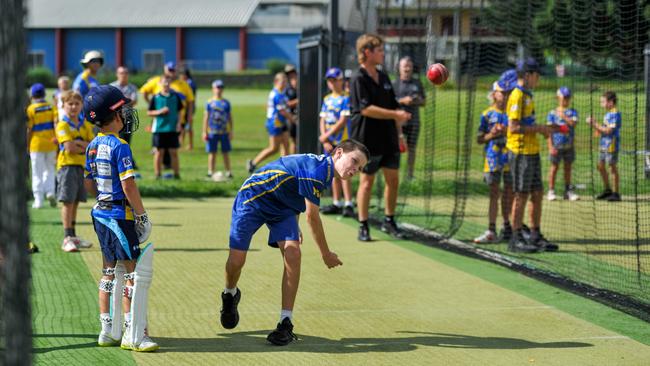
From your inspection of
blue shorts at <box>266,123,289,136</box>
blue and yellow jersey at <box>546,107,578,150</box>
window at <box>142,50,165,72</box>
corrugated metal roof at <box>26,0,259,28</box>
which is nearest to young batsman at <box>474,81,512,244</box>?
blue and yellow jersey at <box>546,107,578,150</box>

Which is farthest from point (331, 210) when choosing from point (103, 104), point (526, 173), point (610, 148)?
point (103, 104)

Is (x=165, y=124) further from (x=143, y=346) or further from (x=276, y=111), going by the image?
(x=143, y=346)

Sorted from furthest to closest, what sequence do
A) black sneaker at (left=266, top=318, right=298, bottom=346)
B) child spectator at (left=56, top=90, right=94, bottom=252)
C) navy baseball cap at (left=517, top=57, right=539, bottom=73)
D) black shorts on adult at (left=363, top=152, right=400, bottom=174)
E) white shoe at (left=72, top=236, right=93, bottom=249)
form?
black shorts on adult at (left=363, top=152, right=400, bottom=174) < navy baseball cap at (left=517, top=57, right=539, bottom=73) < white shoe at (left=72, top=236, right=93, bottom=249) < child spectator at (left=56, top=90, right=94, bottom=252) < black sneaker at (left=266, top=318, right=298, bottom=346)

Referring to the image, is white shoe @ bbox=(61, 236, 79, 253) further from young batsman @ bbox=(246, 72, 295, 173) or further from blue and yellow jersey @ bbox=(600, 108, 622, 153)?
blue and yellow jersey @ bbox=(600, 108, 622, 153)

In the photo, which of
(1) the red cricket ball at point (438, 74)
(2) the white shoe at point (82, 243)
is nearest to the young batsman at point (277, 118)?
(2) the white shoe at point (82, 243)

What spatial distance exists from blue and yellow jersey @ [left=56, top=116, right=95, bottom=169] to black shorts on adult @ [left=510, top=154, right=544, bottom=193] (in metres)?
4.34

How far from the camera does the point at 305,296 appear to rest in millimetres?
8125

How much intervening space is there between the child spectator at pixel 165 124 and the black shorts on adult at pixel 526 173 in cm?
796

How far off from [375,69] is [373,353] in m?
5.27

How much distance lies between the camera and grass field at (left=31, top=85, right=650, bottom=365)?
6.35m

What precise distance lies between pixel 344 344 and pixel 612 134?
9.89 metres

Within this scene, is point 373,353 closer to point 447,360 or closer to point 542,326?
point 447,360

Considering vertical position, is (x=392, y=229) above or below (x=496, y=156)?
below

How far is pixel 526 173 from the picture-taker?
34.1ft
